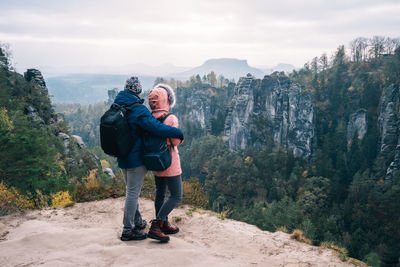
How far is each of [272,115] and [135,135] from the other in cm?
6064

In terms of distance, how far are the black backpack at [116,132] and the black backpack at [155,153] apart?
20cm

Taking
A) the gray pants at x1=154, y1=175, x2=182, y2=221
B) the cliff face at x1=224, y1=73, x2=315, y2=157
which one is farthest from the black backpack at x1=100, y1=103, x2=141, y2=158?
the cliff face at x1=224, y1=73, x2=315, y2=157

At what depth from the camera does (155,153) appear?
3.26m

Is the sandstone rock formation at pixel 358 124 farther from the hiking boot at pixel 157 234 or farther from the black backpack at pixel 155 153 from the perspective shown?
the black backpack at pixel 155 153

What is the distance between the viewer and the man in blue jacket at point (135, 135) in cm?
322

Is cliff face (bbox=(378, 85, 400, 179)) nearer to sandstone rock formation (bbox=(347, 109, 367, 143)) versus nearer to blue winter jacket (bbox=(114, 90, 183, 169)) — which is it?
sandstone rock formation (bbox=(347, 109, 367, 143))

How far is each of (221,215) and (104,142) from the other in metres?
2.58

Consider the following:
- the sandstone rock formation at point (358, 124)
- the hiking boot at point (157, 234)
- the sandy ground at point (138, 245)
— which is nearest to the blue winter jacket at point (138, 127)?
the hiking boot at point (157, 234)

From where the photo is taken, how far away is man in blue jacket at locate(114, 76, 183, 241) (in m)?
3.22

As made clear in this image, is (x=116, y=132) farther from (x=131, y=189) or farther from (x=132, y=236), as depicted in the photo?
(x=132, y=236)

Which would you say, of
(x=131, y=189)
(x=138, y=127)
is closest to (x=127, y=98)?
(x=138, y=127)

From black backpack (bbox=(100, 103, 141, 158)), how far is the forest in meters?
3.58

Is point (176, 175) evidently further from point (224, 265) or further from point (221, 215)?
point (221, 215)

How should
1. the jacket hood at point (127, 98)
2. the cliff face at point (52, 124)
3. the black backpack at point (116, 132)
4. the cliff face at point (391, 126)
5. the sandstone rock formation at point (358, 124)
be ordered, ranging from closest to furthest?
1. the black backpack at point (116, 132)
2. the jacket hood at point (127, 98)
3. the cliff face at point (52, 124)
4. the cliff face at point (391, 126)
5. the sandstone rock formation at point (358, 124)
